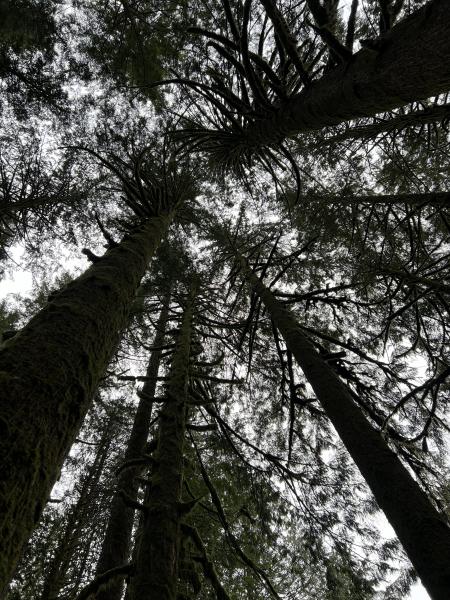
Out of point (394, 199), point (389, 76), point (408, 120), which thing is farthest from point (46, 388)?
point (394, 199)

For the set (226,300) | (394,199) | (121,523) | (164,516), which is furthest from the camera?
(226,300)

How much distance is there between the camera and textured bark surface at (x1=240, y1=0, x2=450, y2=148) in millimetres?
1546

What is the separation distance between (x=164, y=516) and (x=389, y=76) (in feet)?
8.37

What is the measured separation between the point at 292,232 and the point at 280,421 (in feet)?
12.8

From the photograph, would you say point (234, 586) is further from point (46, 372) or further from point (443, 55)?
point (443, 55)

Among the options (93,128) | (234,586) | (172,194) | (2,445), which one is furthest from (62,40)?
(234,586)

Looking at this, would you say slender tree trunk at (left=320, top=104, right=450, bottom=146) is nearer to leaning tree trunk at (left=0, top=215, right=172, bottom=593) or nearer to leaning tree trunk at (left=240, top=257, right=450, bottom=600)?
leaning tree trunk at (left=240, top=257, right=450, bottom=600)

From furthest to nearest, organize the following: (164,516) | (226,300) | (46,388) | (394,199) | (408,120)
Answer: (226,300) → (394,199) → (408,120) → (164,516) → (46,388)

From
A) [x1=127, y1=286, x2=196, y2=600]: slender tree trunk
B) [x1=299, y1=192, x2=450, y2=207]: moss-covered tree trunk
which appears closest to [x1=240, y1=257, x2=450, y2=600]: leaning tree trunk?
[x1=127, y1=286, x2=196, y2=600]: slender tree trunk

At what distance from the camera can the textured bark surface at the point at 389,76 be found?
1546mm

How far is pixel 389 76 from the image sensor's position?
1775 mm

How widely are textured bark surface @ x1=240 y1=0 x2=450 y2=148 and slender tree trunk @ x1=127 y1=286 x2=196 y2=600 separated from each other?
7.83 ft

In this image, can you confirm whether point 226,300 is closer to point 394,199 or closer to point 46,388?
point 394,199

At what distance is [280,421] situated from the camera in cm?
645
